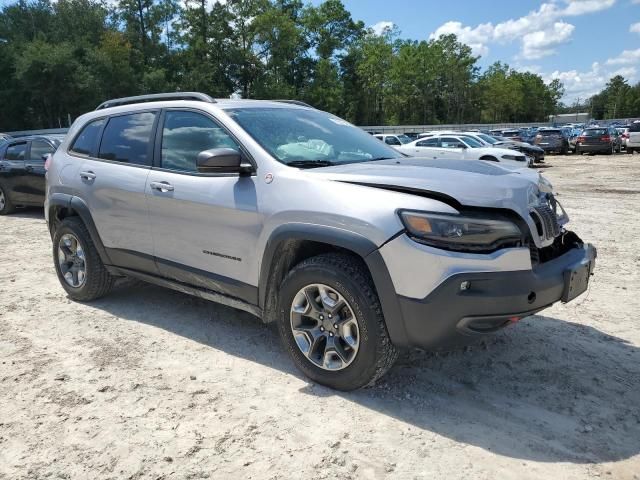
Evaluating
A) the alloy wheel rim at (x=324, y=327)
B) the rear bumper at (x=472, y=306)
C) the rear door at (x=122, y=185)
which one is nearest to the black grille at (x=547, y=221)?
the rear bumper at (x=472, y=306)

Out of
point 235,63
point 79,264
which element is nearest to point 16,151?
point 79,264

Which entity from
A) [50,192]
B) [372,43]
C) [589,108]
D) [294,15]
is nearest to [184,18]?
[294,15]

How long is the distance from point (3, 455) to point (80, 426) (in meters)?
0.39

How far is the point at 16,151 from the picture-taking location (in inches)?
448

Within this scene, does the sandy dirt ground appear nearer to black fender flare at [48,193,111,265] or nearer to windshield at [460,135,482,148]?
black fender flare at [48,193,111,265]

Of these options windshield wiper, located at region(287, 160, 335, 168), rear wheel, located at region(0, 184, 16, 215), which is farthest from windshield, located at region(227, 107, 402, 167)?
rear wheel, located at region(0, 184, 16, 215)

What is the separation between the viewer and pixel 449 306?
2891 mm

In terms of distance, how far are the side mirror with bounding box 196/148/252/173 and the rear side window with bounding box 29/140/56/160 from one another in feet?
28.9

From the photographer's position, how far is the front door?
146 inches

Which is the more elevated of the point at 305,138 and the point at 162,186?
the point at 305,138

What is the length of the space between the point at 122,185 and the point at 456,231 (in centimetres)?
286

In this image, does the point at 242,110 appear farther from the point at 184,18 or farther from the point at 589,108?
the point at 589,108

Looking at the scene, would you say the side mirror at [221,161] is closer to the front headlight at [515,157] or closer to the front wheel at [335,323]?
the front wheel at [335,323]

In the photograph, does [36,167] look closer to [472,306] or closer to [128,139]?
[128,139]
